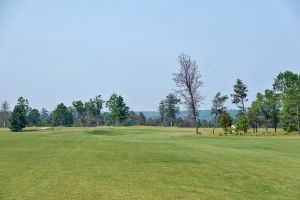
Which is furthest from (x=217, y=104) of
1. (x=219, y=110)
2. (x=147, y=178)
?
(x=147, y=178)

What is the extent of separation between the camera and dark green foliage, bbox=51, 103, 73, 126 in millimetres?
124062

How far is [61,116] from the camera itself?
126062mm

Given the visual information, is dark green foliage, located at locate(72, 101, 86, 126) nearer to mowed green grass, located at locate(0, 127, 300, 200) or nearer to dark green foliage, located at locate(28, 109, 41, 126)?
dark green foliage, located at locate(28, 109, 41, 126)

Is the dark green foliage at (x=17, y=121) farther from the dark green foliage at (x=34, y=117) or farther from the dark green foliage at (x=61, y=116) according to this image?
the dark green foliage at (x=34, y=117)

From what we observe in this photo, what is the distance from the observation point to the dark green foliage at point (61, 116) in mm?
124062

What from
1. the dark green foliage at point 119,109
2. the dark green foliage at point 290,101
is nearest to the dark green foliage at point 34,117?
the dark green foliage at point 119,109

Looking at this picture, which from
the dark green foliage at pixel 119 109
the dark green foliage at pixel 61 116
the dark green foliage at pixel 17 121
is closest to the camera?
the dark green foliage at pixel 17 121

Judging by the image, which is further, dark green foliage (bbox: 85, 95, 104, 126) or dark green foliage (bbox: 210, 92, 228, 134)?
dark green foliage (bbox: 85, 95, 104, 126)

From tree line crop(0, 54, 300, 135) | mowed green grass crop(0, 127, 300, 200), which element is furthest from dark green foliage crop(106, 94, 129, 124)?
mowed green grass crop(0, 127, 300, 200)

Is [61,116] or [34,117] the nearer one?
[61,116]

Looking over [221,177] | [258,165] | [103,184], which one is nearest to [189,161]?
[258,165]

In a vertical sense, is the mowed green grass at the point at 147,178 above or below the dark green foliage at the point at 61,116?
below

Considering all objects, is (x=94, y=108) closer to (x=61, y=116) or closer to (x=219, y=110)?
(x=61, y=116)

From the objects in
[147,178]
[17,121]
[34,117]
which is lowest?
[147,178]
